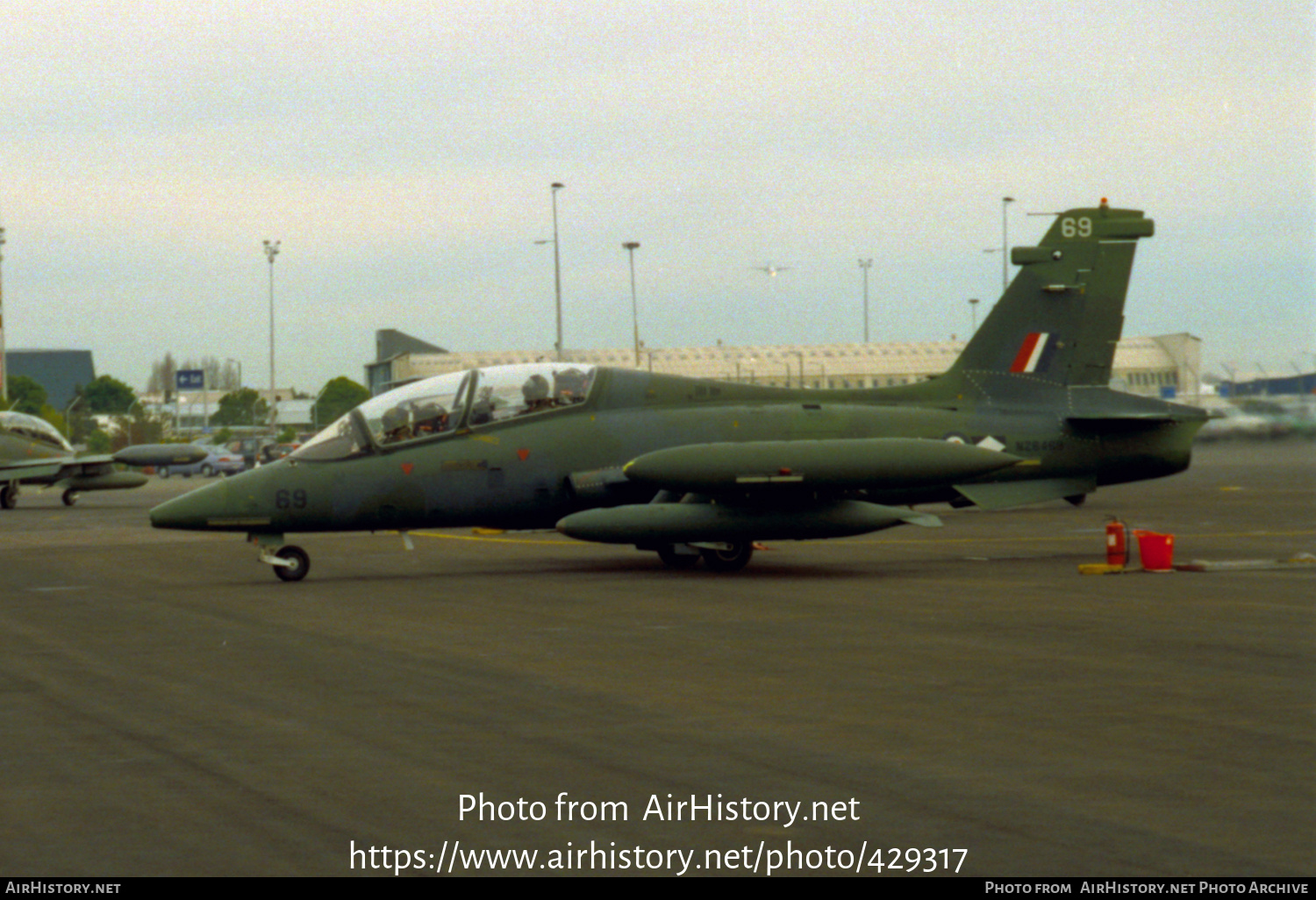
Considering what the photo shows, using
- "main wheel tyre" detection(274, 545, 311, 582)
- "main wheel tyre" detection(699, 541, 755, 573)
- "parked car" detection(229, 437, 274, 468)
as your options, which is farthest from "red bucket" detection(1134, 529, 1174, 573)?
"parked car" detection(229, 437, 274, 468)

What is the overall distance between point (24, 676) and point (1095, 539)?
1799 centimetres

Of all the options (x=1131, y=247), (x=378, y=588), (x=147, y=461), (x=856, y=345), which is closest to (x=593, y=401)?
(x=378, y=588)

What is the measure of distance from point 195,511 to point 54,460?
28444 millimetres

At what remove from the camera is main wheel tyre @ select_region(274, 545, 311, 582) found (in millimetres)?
18578

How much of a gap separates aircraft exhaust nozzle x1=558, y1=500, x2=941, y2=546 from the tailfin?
3.59m

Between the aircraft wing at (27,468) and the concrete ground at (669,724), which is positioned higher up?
the aircraft wing at (27,468)

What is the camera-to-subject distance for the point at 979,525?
28219 mm

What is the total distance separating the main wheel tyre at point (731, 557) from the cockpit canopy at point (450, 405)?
293cm

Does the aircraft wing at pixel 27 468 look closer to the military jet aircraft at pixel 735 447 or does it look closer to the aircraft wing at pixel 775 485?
the military jet aircraft at pixel 735 447

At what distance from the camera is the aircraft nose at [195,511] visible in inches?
699

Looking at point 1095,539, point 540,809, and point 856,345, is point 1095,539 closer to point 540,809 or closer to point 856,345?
point 540,809

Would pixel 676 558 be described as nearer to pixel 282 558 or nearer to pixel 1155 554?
pixel 282 558

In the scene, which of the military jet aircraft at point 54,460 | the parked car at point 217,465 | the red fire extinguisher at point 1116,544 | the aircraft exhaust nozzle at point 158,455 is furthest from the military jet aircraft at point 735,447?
the parked car at point 217,465

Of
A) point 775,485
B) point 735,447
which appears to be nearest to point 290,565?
point 735,447
